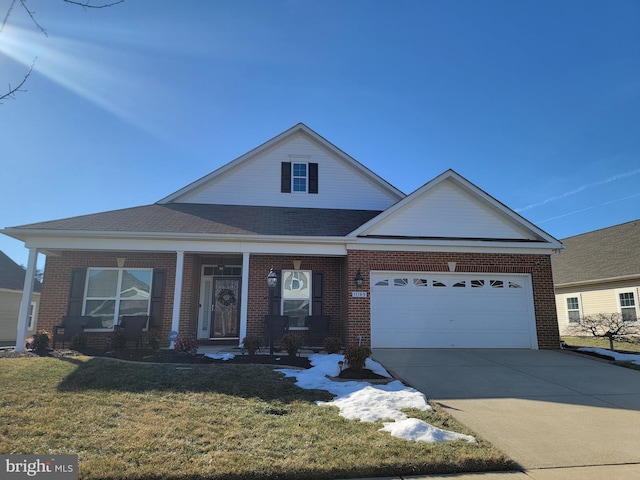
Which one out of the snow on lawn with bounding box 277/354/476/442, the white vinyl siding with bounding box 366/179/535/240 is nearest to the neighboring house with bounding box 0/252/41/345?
the snow on lawn with bounding box 277/354/476/442

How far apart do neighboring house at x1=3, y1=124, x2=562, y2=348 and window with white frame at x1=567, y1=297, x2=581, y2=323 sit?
954 cm

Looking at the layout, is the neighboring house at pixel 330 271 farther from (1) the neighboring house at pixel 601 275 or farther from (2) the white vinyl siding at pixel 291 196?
(1) the neighboring house at pixel 601 275

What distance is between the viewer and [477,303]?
37.9ft

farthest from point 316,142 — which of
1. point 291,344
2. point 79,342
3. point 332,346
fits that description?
point 79,342

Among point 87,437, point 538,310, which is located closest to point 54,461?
point 87,437

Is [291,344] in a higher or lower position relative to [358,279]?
lower

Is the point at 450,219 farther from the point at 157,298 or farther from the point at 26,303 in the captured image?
the point at 26,303

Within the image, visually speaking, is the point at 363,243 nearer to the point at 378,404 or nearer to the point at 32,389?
the point at 378,404

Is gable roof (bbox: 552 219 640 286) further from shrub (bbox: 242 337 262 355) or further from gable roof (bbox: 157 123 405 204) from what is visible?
shrub (bbox: 242 337 262 355)

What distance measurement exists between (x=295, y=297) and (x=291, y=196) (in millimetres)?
4194

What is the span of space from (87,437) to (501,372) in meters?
7.47

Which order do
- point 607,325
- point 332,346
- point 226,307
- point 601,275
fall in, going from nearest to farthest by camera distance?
point 332,346
point 226,307
point 607,325
point 601,275

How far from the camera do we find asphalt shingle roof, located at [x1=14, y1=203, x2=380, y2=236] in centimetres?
1120

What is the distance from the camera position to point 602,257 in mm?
18938
